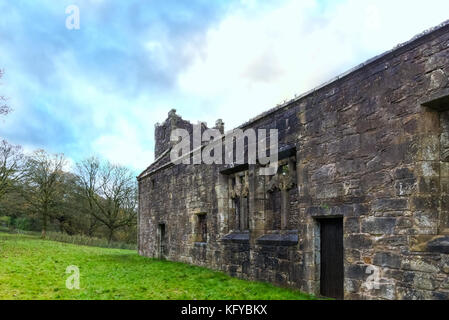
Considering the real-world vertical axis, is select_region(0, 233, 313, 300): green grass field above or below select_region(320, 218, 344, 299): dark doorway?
below

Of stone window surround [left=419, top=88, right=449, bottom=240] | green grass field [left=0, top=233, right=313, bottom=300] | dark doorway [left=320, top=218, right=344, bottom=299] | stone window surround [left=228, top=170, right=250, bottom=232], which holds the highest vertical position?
stone window surround [left=419, top=88, right=449, bottom=240]

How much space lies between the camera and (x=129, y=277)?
30.4 ft

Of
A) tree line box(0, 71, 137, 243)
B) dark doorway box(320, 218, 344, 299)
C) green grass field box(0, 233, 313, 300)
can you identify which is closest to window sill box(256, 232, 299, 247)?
dark doorway box(320, 218, 344, 299)

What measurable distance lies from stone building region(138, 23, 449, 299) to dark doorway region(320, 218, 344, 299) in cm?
2

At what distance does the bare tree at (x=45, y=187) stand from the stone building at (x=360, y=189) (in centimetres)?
2328

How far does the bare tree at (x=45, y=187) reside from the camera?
92.0ft

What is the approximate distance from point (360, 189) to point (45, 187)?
28.0 m

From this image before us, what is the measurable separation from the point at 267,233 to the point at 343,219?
2.62 m

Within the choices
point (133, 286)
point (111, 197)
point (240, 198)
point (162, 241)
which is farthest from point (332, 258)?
point (111, 197)

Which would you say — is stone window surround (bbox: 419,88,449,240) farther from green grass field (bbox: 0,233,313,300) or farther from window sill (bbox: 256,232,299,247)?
window sill (bbox: 256,232,299,247)

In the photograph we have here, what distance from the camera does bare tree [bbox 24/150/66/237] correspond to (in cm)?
2803

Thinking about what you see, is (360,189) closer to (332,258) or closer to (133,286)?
(332,258)

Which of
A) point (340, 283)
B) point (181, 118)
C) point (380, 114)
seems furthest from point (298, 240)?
point (181, 118)
